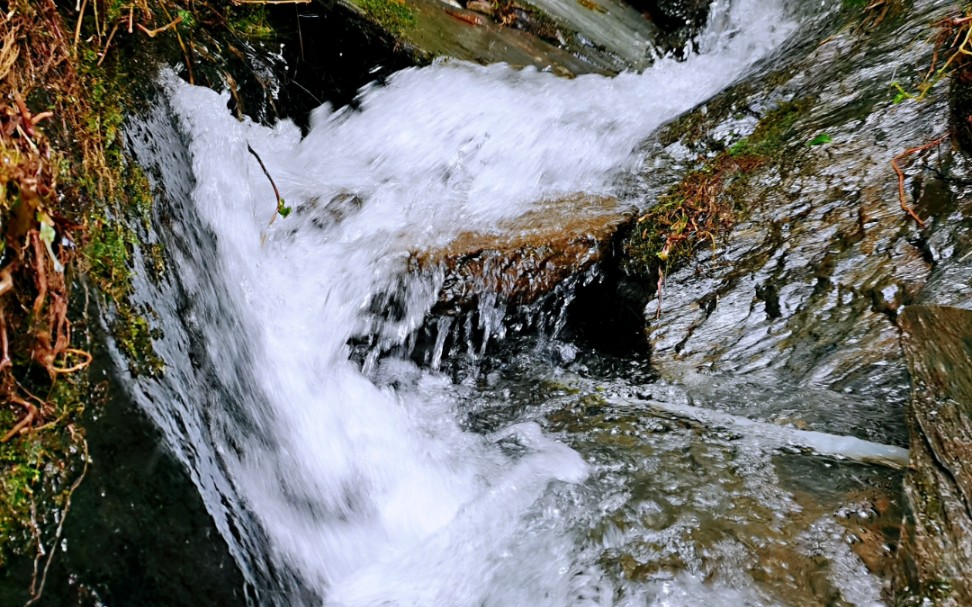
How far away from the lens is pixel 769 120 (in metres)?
4.48

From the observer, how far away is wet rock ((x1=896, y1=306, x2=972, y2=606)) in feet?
6.10

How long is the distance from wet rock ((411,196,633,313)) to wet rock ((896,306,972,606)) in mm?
1905

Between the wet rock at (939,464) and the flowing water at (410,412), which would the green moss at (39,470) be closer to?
the flowing water at (410,412)

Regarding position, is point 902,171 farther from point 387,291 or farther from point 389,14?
point 389,14

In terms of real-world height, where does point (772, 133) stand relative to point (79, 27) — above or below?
below

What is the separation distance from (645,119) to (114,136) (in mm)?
3964

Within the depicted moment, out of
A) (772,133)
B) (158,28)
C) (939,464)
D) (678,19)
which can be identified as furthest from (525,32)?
(939,464)

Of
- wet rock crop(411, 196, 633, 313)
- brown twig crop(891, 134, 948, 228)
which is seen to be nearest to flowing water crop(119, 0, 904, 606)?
wet rock crop(411, 196, 633, 313)

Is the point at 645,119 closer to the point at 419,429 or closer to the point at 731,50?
the point at 731,50

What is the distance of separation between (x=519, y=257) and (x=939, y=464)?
237cm

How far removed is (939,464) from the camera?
6.78 ft

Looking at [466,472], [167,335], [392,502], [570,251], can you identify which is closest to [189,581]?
[167,335]

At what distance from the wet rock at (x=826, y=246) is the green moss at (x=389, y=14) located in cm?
230

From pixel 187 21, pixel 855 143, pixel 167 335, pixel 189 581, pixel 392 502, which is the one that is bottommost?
pixel 392 502
